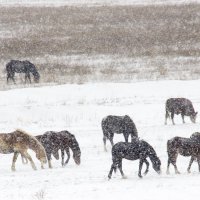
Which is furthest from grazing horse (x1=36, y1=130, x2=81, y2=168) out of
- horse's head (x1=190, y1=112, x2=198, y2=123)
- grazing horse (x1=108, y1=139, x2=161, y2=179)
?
horse's head (x1=190, y1=112, x2=198, y2=123)

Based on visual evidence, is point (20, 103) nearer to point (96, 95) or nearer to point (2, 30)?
point (96, 95)

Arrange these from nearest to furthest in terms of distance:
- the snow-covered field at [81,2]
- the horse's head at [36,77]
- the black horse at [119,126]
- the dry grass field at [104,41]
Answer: the black horse at [119,126], the horse's head at [36,77], the dry grass field at [104,41], the snow-covered field at [81,2]

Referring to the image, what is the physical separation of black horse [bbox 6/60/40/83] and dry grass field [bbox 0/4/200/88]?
0.68 meters

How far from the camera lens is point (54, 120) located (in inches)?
976

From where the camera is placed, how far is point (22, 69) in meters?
35.4

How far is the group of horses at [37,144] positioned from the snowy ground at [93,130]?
0.39 meters

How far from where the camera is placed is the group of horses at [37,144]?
16500mm

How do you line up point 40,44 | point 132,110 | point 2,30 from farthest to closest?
point 2,30, point 40,44, point 132,110

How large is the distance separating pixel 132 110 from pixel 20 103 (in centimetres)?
516

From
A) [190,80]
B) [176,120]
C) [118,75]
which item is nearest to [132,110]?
[176,120]

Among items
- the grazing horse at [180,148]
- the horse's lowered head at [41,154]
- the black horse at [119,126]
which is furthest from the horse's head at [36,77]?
the grazing horse at [180,148]

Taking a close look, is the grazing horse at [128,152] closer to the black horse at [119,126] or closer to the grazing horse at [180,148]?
the grazing horse at [180,148]

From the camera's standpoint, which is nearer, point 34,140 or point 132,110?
point 34,140

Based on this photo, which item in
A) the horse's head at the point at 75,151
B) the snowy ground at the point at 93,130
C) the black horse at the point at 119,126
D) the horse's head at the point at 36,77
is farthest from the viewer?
the horse's head at the point at 36,77
